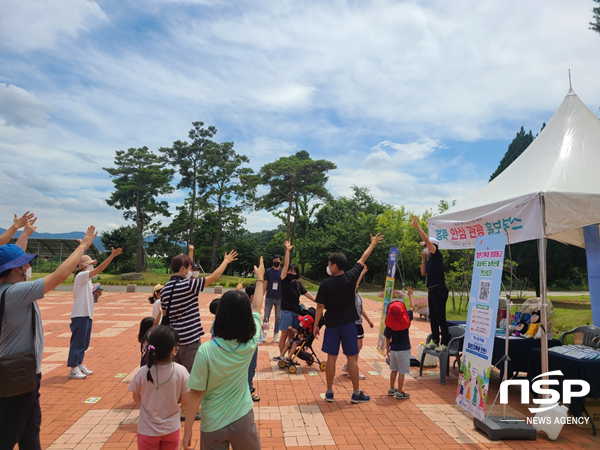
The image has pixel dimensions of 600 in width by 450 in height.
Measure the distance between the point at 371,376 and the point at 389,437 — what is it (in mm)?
2343

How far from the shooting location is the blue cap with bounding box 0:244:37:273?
2711 mm

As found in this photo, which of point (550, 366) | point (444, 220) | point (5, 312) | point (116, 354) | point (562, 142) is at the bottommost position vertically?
point (116, 354)

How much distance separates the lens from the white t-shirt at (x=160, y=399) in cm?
278

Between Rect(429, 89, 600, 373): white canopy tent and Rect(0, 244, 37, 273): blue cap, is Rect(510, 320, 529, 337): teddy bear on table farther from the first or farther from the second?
Rect(0, 244, 37, 273): blue cap

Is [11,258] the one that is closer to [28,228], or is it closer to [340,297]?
[28,228]

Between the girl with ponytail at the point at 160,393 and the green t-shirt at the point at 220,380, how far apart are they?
2.00ft

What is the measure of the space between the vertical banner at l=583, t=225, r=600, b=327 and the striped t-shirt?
6722mm

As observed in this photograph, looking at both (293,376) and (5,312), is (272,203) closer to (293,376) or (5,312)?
A: (293,376)

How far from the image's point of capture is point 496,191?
6.16 metres

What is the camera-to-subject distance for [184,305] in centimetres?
414

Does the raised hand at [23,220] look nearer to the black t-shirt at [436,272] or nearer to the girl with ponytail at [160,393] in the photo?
the girl with ponytail at [160,393]

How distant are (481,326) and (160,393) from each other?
3514 mm

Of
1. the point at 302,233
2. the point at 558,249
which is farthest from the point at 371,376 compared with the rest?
the point at 302,233

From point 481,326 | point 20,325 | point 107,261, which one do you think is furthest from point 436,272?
point 20,325
